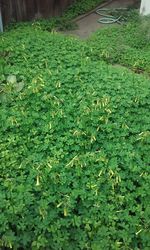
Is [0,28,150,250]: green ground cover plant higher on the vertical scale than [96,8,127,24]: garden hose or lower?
lower

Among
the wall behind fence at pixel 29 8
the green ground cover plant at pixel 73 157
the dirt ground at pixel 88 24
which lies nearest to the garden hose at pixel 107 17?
the dirt ground at pixel 88 24

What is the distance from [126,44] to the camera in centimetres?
609

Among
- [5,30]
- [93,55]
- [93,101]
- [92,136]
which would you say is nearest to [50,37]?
[93,55]

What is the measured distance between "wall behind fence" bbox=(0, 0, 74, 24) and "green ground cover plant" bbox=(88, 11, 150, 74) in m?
1.26

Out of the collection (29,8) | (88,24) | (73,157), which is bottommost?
(73,157)

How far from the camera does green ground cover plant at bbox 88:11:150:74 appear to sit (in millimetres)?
5542

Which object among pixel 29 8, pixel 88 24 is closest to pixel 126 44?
pixel 88 24

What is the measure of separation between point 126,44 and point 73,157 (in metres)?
3.21

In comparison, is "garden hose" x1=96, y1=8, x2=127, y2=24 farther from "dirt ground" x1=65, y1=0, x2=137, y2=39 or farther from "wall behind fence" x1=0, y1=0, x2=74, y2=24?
"wall behind fence" x1=0, y1=0, x2=74, y2=24

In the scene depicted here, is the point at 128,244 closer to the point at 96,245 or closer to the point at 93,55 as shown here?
the point at 96,245

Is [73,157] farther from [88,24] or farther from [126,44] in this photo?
[88,24]

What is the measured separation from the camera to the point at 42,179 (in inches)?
129

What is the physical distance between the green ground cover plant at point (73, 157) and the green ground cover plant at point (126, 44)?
824mm

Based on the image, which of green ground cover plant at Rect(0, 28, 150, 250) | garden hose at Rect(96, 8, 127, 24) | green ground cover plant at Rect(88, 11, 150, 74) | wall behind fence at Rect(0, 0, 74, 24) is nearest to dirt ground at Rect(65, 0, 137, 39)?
garden hose at Rect(96, 8, 127, 24)
